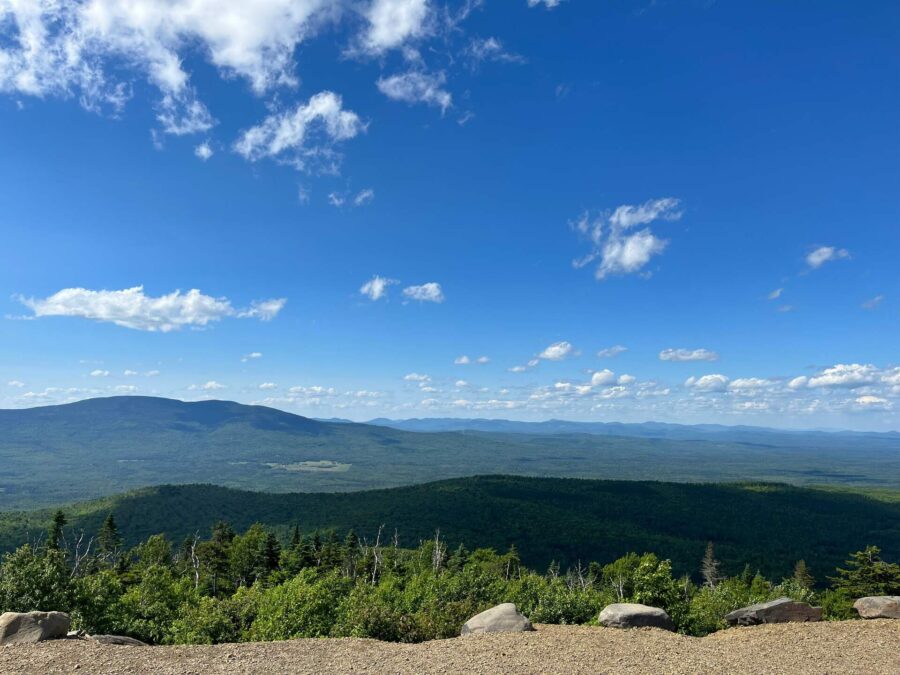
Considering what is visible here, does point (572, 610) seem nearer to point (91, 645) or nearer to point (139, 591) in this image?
point (91, 645)

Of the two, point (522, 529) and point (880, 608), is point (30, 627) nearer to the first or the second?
point (880, 608)

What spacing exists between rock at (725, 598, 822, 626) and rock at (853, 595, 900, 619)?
6.32ft

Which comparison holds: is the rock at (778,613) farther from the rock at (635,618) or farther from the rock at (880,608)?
the rock at (635,618)

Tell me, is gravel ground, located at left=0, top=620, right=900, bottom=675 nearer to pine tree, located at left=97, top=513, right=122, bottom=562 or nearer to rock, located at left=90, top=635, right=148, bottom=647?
rock, located at left=90, top=635, right=148, bottom=647

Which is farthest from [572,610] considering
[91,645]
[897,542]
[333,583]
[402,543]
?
[897,542]

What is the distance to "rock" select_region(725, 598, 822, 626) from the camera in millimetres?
21859

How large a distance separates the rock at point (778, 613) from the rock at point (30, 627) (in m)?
27.5

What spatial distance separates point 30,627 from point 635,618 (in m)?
23.3

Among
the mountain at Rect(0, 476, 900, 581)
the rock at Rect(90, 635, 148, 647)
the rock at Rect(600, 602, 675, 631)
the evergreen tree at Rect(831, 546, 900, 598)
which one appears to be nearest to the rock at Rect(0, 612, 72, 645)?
the rock at Rect(90, 635, 148, 647)

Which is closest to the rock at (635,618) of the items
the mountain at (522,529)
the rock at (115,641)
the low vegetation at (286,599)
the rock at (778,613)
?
the low vegetation at (286,599)

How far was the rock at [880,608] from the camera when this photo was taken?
21938mm

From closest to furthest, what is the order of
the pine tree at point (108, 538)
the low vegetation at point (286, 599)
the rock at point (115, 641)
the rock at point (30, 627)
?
the rock at point (30, 627)
the rock at point (115, 641)
the low vegetation at point (286, 599)
the pine tree at point (108, 538)

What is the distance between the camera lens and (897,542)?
18112cm

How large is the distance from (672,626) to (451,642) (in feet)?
32.6
